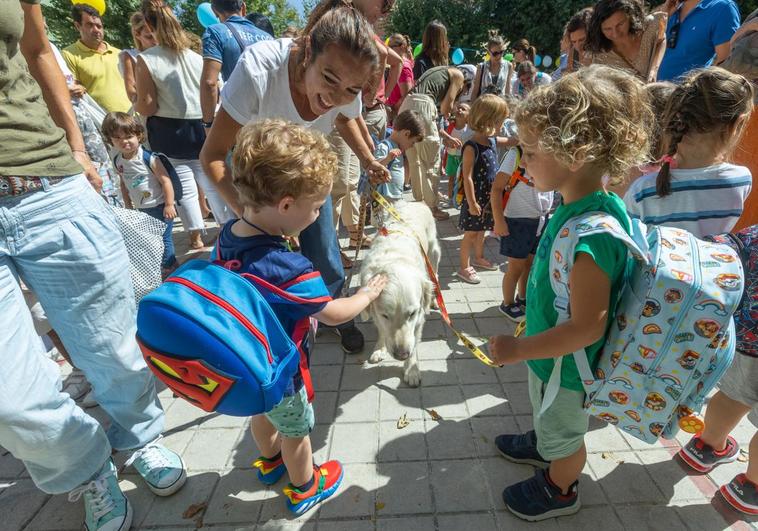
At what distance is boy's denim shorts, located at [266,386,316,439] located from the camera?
1.85 m

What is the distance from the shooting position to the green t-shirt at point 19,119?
1574 millimetres

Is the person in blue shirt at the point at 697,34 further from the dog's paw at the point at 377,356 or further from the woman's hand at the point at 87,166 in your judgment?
the woman's hand at the point at 87,166

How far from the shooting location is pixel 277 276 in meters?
1.58

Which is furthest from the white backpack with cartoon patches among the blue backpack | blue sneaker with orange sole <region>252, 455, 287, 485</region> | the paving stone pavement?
blue sneaker with orange sole <region>252, 455, 287, 485</region>

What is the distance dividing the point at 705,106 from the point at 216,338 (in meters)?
2.57

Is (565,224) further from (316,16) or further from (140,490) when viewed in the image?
(140,490)

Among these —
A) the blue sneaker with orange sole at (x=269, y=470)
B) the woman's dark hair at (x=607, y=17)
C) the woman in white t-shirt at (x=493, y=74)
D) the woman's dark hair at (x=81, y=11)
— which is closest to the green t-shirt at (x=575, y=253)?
the blue sneaker with orange sole at (x=269, y=470)

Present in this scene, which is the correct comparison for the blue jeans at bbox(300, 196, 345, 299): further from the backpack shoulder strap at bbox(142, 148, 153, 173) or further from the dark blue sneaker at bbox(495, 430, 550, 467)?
the backpack shoulder strap at bbox(142, 148, 153, 173)

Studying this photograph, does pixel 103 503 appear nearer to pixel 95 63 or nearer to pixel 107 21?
pixel 95 63

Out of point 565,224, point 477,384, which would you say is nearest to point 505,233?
point 477,384

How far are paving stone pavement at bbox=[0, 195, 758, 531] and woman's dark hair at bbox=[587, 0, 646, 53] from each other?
137 inches

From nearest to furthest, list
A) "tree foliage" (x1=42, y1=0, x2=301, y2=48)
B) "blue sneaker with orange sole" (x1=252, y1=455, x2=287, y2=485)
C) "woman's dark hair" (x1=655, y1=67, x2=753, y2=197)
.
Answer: "woman's dark hair" (x1=655, y1=67, x2=753, y2=197) < "blue sneaker with orange sole" (x1=252, y1=455, x2=287, y2=485) < "tree foliage" (x1=42, y1=0, x2=301, y2=48)

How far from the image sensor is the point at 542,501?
206cm

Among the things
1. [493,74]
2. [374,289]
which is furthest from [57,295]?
[493,74]
